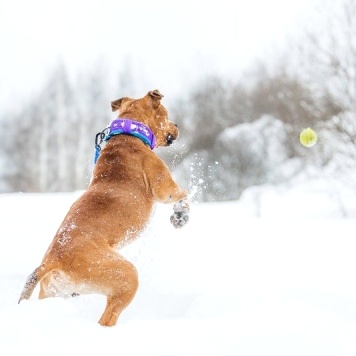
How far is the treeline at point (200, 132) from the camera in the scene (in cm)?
2012

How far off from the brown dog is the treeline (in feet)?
33.7

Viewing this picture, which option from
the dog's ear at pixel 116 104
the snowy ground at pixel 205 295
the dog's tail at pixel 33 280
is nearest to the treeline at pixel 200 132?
the snowy ground at pixel 205 295

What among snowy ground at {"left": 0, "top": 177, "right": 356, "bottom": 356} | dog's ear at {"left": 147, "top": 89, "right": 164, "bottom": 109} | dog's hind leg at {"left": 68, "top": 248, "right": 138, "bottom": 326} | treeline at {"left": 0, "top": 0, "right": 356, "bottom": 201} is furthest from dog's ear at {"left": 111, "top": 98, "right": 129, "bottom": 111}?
treeline at {"left": 0, "top": 0, "right": 356, "bottom": 201}

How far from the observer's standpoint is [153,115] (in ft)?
13.1

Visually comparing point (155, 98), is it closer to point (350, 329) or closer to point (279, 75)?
point (350, 329)

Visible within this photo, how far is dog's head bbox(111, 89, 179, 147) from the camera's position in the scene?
391 cm

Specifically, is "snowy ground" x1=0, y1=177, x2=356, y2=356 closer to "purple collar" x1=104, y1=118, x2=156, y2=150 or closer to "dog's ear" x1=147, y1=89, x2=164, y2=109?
"purple collar" x1=104, y1=118, x2=156, y2=150

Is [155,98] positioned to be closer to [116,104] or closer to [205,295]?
[116,104]

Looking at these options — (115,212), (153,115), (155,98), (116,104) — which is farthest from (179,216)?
(116,104)

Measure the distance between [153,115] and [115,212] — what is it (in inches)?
46.1

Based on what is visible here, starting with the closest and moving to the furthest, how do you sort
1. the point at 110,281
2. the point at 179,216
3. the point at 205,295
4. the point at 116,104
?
1. the point at 110,281
2. the point at 179,216
3. the point at 205,295
4. the point at 116,104

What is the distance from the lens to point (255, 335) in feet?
6.93

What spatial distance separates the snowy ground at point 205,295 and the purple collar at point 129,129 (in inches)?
27.5

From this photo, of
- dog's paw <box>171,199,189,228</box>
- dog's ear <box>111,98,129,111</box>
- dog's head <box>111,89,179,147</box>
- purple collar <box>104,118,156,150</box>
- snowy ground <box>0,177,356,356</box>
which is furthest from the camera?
dog's ear <box>111,98,129,111</box>
